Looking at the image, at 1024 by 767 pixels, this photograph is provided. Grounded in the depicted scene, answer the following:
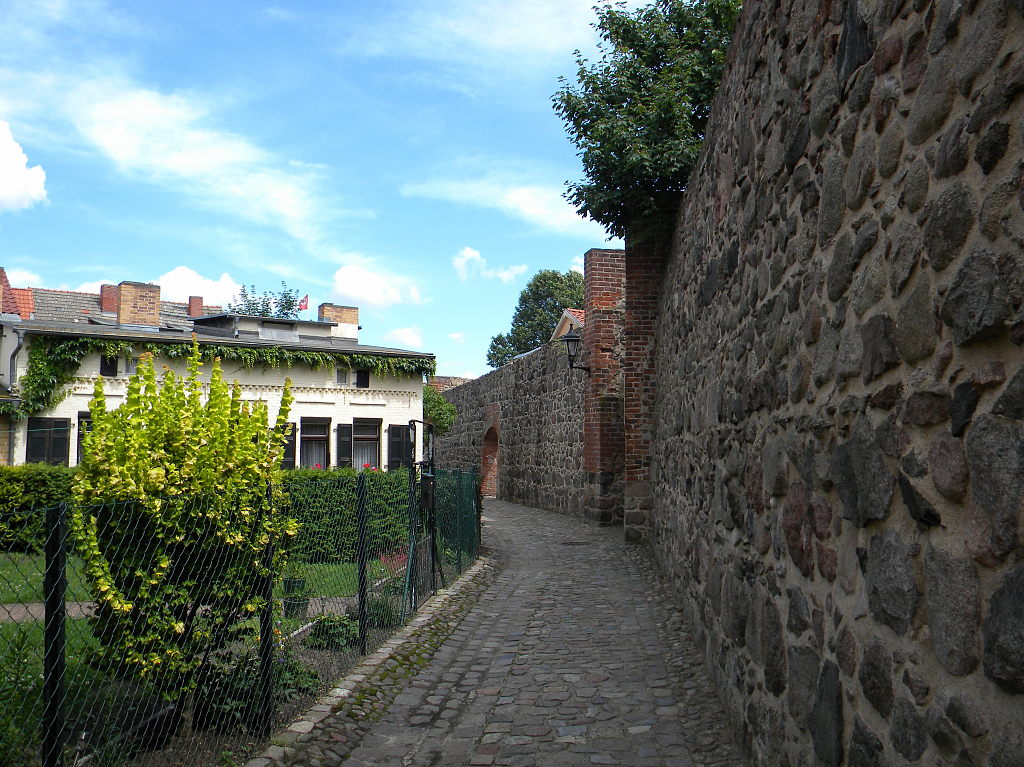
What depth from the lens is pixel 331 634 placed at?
17.6ft

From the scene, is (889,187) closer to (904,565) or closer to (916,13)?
(916,13)

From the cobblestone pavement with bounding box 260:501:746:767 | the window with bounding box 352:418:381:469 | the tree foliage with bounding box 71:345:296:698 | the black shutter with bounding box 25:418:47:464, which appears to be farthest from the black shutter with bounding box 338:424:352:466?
the tree foliage with bounding box 71:345:296:698

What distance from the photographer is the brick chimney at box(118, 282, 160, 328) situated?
2323cm

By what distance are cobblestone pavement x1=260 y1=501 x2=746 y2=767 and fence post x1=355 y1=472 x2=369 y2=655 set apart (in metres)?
0.30

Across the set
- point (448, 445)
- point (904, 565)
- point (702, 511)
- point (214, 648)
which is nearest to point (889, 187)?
point (904, 565)

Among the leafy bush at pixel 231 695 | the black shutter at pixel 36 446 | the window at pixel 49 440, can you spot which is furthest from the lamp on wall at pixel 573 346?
the black shutter at pixel 36 446

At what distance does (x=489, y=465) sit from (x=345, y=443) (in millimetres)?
5014

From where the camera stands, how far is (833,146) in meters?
2.90

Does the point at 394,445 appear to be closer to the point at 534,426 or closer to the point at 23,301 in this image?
the point at 534,426

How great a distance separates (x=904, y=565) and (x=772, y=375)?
1.68 meters

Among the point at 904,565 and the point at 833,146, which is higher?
the point at 833,146

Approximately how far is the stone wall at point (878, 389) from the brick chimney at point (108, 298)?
31531mm

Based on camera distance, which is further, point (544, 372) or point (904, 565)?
point (544, 372)

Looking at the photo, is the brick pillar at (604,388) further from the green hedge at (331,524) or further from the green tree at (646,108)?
the green hedge at (331,524)
